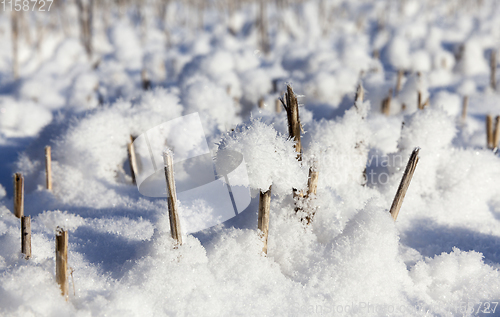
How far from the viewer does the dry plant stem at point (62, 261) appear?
2.37 ft

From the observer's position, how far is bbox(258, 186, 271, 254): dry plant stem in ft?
2.85

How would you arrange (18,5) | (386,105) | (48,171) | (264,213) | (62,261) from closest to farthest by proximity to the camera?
(62,261)
(264,213)
(48,171)
(386,105)
(18,5)

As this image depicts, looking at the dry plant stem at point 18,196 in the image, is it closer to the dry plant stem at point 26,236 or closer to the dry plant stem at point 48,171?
the dry plant stem at point 48,171

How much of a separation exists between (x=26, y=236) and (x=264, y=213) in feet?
1.75

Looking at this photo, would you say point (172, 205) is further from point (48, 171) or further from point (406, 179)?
point (48, 171)

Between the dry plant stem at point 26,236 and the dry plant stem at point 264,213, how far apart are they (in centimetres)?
52

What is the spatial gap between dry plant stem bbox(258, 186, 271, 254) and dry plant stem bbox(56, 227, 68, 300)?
0.43 metres

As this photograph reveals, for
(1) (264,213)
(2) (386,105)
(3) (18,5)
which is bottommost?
(2) (386,105)

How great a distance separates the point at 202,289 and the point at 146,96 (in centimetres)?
111

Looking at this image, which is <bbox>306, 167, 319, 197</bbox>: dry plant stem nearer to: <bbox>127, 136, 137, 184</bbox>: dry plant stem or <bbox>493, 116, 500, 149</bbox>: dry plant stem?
<bbox>127, 136, 137, 184</bbox>: dry plant stem

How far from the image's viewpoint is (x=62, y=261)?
0.72 meters

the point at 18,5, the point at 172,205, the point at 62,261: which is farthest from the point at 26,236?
the point at 18,5

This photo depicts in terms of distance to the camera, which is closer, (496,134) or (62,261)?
(62,261)

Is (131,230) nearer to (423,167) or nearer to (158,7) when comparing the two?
(423,167)
